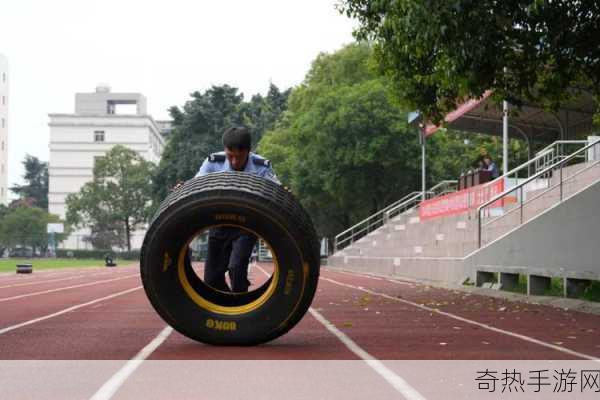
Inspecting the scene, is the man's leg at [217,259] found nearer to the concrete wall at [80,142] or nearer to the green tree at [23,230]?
the green tree at [23,230]

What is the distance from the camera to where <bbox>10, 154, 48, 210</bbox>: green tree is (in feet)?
454

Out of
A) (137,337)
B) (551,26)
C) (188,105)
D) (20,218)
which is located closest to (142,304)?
(137,337)

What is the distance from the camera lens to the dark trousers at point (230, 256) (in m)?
8.58

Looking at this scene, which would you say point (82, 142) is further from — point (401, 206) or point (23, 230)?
point (401, 206)

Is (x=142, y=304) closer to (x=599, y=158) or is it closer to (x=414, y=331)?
(x=414, y=331)

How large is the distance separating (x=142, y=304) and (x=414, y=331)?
18.6 ft

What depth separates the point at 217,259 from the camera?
8727 millimetres

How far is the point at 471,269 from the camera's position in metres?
21.3

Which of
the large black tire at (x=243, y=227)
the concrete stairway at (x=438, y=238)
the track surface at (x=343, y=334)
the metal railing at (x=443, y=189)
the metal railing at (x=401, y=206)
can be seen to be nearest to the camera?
the track surface at (x=343, y=334)

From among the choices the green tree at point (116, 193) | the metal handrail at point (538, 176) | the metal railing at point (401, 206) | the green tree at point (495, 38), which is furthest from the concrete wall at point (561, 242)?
the green tree at point (116, 193)

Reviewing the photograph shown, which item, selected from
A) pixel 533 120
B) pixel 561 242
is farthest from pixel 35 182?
pixel 561 242

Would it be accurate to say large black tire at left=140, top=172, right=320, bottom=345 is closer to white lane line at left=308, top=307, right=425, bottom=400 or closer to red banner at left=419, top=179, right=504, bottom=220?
white lane line at left=308, top=307, right=425, bottom=400

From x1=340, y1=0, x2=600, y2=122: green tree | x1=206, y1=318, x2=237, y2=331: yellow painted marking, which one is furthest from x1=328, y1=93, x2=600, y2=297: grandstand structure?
x1=206, y1=318, x2=237, y2=331: yellow painted marking

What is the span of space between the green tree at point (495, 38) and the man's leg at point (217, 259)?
5062 mm
